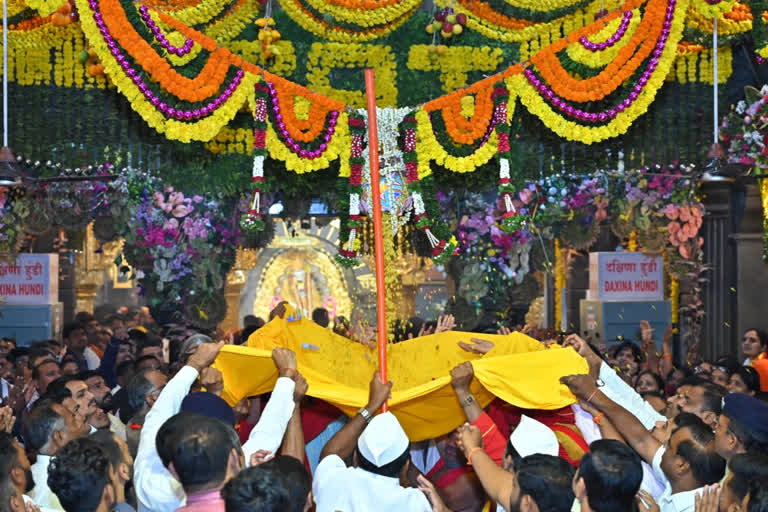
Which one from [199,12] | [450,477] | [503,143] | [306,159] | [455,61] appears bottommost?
[450,477]

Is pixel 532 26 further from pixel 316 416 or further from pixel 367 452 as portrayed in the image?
pixel 367 452

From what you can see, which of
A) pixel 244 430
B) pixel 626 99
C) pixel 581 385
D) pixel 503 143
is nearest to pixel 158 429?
pixel 244 430

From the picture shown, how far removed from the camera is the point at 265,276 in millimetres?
18594

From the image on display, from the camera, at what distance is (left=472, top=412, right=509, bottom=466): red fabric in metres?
4.84

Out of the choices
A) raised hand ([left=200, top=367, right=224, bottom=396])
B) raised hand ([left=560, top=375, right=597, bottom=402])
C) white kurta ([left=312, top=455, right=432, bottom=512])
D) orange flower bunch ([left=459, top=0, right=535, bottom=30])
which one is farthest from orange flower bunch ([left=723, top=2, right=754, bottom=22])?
white kurta ([left=312, top=455, right=432, bottom=512])

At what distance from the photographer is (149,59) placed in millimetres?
7949

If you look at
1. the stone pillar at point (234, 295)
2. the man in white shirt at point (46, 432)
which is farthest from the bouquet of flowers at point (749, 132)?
the stone pillar at point (234, 295)

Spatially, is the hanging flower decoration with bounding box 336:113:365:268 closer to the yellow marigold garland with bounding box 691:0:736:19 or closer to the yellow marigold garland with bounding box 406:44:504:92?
the yellow marigold garland with bounding box 406:44:504:92

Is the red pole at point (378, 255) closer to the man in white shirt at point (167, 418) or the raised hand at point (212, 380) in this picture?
the man in white shirt at point (167, 418)

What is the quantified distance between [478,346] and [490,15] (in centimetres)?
339

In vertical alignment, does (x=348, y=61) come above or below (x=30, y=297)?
above

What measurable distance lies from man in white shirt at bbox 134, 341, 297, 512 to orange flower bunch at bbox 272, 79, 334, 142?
134 inches

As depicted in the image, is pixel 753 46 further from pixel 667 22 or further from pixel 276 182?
pixel 276 182

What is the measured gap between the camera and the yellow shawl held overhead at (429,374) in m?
5.65
